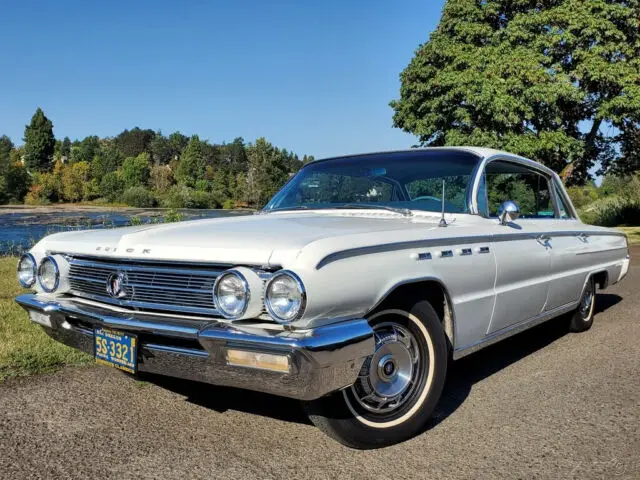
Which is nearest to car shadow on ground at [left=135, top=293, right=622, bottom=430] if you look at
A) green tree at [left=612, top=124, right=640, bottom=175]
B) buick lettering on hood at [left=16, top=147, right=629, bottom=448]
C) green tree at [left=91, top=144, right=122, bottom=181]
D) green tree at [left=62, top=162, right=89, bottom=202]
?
buick lettering on hood at [left=16, top=147, right=629, bottom=448]

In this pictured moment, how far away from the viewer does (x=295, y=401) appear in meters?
3.56

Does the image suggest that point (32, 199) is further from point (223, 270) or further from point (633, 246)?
point (223, 270)

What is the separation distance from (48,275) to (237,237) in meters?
1.39

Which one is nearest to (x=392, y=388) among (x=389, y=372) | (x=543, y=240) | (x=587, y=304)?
(x=389, y=372)

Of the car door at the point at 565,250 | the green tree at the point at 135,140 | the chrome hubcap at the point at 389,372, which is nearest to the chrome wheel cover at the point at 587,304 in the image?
the car door at the point at 565,250

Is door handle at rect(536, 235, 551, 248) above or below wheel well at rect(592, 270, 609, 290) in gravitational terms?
above

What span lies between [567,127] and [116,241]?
72.2 feet

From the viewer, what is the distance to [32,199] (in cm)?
3994

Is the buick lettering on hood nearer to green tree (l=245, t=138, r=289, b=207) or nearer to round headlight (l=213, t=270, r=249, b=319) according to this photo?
round headlight (l=213, t=270, r=249, b=319)

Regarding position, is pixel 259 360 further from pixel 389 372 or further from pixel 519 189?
pixel 519 189

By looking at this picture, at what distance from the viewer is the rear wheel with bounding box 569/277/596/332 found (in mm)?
5348

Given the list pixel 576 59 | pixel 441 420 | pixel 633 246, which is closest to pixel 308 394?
pixel 441 420

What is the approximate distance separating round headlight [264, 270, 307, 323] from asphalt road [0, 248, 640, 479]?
2.45 ft

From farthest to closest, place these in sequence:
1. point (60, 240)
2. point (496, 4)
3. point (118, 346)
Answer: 1. point (496, 4)
2. point (60, 240)
3. point (118, 346)
